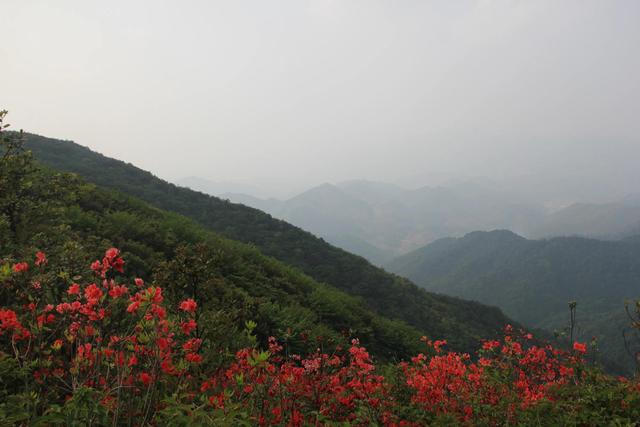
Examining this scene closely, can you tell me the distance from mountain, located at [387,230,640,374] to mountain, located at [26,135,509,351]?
7550 cm

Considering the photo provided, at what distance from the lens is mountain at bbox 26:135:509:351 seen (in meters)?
21.1

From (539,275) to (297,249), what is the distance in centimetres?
12539

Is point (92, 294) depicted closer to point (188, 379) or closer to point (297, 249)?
point (188, 379)

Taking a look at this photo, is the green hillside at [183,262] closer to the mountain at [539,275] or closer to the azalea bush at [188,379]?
the azalea bush at [188,379]

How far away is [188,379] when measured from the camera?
139 inches

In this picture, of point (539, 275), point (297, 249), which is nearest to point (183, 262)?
point (297, 249)

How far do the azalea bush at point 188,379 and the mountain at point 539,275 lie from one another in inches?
3745

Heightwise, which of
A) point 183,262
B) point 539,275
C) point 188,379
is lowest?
point 188,379

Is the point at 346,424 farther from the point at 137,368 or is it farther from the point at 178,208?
the point at 178,208

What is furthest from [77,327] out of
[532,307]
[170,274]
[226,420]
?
[532,307]

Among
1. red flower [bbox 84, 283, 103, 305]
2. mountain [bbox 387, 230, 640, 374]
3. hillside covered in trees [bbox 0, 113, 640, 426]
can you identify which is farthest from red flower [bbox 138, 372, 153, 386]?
mountain [bbox 387, 230, 640, 374]

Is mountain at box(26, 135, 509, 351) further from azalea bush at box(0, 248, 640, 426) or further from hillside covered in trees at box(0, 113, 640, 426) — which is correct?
azalea bush at box(0, 248, 640, 426)

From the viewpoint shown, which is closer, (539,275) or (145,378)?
(145,378)

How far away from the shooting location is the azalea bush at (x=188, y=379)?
8.23 feet
